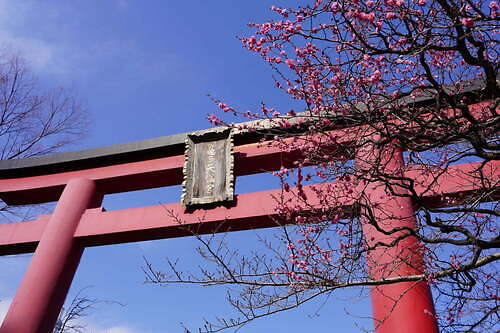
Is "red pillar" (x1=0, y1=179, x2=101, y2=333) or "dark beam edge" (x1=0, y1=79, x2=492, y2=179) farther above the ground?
"dark beam edge" (x1=0, y1=79, x2=492, y2=179)

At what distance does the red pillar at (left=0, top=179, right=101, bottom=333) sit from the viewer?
524 centimetres

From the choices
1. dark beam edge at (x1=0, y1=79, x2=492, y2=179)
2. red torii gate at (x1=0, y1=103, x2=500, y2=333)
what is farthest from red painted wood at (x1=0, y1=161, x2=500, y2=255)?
dark beam edge at (x1=0, y1=79, x2=492, y2=179)

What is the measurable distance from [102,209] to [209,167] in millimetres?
1821

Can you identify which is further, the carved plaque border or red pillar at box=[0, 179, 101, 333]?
the carved plaque border

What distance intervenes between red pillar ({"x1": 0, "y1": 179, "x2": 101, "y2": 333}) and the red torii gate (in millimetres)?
12

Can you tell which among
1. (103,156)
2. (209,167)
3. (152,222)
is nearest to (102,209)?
(103,156)

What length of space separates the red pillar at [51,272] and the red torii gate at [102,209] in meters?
0.01

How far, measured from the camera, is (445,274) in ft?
9.87

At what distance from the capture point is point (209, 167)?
5727 mm

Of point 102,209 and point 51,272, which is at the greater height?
point 102,209

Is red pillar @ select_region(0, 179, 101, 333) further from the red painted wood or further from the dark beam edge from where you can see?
the dark beam edge

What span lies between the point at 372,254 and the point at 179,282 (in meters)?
1.98

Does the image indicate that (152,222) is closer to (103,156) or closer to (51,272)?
(51,272)

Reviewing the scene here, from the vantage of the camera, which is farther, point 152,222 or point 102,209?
point 102,209
